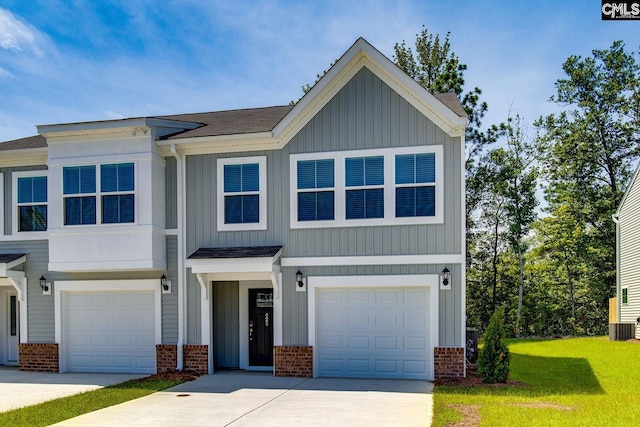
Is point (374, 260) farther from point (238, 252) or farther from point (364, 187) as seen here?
point (238, 252)

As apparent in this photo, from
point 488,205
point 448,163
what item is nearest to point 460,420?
point 448,163

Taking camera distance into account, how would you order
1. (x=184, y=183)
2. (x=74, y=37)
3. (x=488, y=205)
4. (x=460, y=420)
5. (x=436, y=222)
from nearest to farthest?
1. (x=460, y=420)
2. (x=436, y=222)
3. (x=184, y=183)
4. (x=74, y=37)
5. (x=488, y=205)

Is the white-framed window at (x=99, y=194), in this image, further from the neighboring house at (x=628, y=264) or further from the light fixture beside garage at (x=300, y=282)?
the neighboring house at (x=628, y=264)

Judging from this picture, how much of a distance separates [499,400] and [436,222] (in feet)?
12.9

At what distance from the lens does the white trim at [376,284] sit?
1271 cm

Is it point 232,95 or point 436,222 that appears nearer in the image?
point 436,222

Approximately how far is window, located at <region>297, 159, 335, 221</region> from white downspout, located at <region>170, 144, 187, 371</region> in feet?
9.33

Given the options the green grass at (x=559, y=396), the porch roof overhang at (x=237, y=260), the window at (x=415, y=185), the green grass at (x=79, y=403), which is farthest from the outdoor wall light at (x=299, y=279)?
the green grass at (x=559, y=396)

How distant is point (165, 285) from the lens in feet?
46.8

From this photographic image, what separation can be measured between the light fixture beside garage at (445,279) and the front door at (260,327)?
431cm

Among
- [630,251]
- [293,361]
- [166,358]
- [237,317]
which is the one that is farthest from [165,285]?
[630,251]

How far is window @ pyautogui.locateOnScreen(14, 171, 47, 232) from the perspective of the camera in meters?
15.3

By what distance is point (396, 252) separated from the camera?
13.0 m

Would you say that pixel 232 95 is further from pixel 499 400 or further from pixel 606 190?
pixel 606 190
